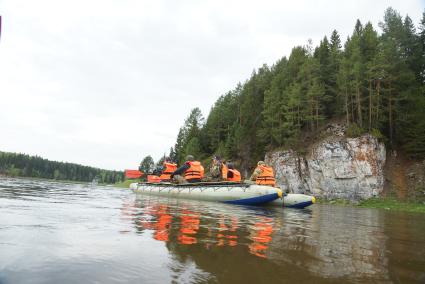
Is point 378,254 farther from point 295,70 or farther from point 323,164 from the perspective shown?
point 295,70

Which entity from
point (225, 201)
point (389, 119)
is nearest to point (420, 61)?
point (389, 119)

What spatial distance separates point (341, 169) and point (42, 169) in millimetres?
148447

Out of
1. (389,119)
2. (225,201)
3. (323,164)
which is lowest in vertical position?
(225,201)

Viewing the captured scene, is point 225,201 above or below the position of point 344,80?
below

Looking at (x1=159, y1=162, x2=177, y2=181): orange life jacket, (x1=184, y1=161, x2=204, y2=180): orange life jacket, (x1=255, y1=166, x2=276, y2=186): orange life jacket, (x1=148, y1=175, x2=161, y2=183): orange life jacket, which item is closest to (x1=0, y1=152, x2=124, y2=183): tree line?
(x1=148, y1=175, x2=161, y2=183): orange life jacket

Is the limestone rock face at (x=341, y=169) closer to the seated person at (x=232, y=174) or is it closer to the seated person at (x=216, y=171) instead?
the seated person at (x=216, y=171)

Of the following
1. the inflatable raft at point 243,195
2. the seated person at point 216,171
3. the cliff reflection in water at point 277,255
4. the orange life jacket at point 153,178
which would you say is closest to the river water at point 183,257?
the cliff reflection in water at point 277,255

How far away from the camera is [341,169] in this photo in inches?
1407

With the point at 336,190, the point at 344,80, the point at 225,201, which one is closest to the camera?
A: the point at 225,201

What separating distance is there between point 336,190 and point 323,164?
3350 millimetres

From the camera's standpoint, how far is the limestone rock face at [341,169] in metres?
34.3

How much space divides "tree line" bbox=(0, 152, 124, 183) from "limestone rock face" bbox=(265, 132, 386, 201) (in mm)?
130431

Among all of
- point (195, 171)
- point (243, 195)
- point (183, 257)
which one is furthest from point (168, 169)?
point (183, 257)

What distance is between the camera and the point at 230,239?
200 inches
